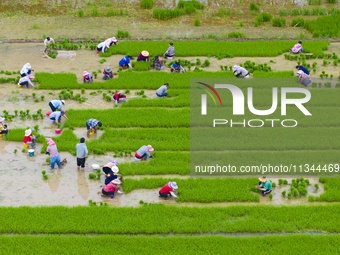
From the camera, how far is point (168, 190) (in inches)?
566

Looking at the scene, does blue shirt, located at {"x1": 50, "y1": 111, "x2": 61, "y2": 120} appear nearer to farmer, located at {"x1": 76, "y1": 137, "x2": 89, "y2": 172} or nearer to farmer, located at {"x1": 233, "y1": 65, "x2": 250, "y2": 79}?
farmer, located at {"x1": 76, "y1": 137, "x2": 89, "y2": 172}

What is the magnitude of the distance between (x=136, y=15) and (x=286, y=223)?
70.9 feet

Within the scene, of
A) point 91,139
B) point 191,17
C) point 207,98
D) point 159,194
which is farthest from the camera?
point 191,17

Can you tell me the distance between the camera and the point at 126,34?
27.3 metres

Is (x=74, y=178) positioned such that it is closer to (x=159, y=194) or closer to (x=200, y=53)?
(x=159, y=194)

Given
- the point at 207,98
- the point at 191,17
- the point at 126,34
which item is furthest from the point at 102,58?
the point at 191,17

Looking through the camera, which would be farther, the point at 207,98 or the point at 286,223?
the point at 207,98

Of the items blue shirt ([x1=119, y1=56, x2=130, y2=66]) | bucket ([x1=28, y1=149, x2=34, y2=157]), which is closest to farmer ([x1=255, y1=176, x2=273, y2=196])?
bucket ([x1=28, y1=149, x2=34, y2=157])

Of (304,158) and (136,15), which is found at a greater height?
(136,15)

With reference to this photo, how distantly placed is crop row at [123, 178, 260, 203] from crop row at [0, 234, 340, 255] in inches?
69.0

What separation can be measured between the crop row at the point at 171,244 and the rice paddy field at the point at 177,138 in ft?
0.13

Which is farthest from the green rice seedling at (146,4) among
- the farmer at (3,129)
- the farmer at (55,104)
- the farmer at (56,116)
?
the farmer at (3,129)

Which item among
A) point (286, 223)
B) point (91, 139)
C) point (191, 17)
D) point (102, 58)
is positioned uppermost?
point (191, 17)

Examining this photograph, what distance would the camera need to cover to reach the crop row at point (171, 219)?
13.2 metres
